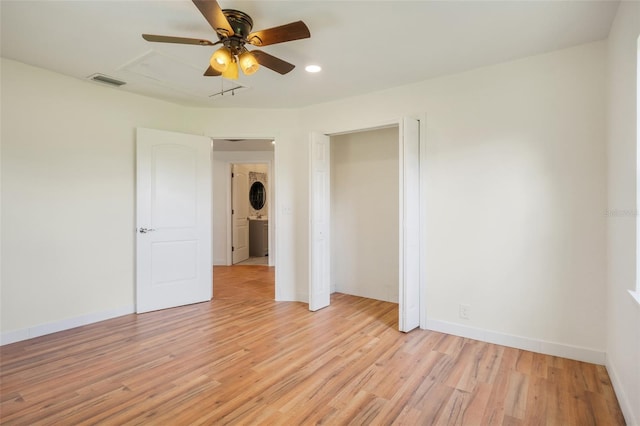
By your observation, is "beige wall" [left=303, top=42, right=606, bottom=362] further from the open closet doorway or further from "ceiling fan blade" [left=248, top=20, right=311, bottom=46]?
the open closet doorway

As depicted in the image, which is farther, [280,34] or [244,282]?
[244,282]

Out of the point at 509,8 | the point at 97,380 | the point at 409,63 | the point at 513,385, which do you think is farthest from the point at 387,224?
the point at 97,380

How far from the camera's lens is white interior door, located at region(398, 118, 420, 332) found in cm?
325

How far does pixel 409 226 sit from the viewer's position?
3281mm

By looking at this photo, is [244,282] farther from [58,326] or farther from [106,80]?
[106,80]

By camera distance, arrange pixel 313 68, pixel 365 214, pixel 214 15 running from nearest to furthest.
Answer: pixel 214 15
pixel 313 68
pixel 365 214

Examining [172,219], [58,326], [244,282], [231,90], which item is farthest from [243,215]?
[58,326]

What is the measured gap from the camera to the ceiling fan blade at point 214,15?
174 cm

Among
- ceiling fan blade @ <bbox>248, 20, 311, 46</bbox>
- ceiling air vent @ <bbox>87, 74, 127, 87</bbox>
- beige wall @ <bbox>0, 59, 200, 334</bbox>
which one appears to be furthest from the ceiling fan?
beige wall @ <bbox>0, 59, 200, 334</bbox>

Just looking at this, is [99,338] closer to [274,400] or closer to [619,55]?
[274,400]

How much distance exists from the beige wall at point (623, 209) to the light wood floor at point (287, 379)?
0.28 m

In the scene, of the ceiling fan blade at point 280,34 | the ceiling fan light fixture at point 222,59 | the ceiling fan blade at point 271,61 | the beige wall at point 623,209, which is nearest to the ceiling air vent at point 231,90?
the ceiling fan blade at point 271,61

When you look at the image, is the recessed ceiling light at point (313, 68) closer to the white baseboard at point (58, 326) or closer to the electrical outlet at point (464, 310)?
the electrical outlet at point (464, 310)

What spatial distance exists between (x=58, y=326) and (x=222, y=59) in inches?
123
